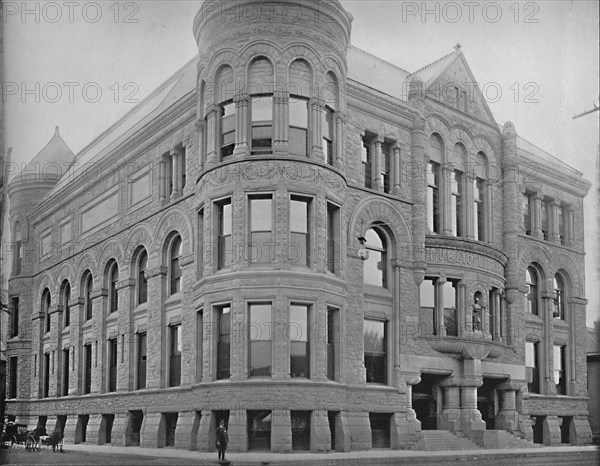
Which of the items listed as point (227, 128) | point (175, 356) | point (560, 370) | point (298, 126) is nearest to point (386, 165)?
point (298, 126)

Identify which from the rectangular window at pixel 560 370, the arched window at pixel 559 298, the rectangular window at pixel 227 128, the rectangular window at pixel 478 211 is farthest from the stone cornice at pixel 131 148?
the rectangular window at pixel 560 370

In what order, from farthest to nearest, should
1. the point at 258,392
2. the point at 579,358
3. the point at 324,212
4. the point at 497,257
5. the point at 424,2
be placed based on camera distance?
1. the point at 579,358
2. the point at 497,257
3. the point at 324,212
4. the point at 258,392
5. the point at 424,2

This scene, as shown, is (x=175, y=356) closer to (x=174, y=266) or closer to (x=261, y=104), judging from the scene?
(x=174, y=266)

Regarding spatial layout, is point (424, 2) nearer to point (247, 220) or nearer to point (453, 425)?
point (247, 220)

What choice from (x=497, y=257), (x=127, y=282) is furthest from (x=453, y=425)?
(x=127, y=282)

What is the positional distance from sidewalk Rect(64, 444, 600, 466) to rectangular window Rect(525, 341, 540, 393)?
2501 mm

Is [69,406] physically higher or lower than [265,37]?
lower

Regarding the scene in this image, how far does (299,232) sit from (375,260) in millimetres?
4170

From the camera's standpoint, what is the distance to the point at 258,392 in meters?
22.7

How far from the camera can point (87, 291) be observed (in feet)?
96.5

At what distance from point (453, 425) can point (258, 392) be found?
812cm

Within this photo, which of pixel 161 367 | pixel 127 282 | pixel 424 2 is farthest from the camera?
pixel 127 282

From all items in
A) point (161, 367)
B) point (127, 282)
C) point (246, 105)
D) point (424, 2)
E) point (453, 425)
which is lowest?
point (453, 425)

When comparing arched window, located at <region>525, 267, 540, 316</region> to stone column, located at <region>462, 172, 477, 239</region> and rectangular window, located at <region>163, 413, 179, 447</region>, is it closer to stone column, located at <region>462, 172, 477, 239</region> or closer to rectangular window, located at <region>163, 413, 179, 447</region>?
stone column, located at <region>462, 172, 477, 239</region>
